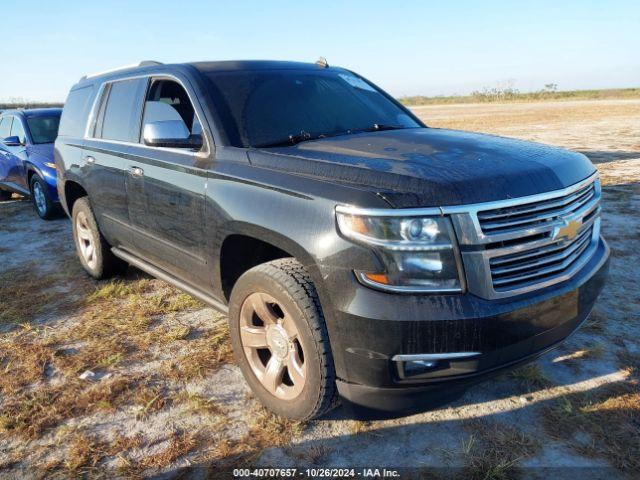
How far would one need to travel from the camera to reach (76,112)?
16.1ft

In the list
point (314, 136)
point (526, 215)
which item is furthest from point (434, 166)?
point (314, 136)

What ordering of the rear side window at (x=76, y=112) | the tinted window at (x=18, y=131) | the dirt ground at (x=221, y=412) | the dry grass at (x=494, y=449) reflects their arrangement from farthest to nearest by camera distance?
1. the tinted window at (x=18, y=131)
2. the rear side window at (x=76, y=112)
3. the dirt ground at (x=221, y=412)
4. the dry grass at (x=494, y=449)

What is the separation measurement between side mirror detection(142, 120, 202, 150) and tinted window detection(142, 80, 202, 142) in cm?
35

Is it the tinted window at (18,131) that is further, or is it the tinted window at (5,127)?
the tinted window at (5,127)

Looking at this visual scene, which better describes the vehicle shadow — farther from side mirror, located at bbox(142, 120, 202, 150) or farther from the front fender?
the front fender

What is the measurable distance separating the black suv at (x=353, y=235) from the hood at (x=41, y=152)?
4678 mm

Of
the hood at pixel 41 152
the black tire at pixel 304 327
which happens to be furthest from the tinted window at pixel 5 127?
the black tire at pixel 304 327

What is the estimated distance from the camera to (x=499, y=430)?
2463 millimetres

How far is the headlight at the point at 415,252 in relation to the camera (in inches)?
77.7

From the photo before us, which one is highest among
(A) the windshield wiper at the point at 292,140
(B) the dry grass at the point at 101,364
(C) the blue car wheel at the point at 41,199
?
(A) the windshield wiper at the point at 292,140

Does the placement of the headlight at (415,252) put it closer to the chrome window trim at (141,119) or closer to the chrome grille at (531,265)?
the chrome grille at (531,265)

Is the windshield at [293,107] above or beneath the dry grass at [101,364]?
above

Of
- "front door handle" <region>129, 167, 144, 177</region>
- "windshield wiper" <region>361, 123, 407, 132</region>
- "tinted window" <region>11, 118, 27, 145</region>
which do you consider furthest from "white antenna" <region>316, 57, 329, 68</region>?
"tinted window" <region>11, 118, 27, 145</region>

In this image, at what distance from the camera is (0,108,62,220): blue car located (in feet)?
24.0
